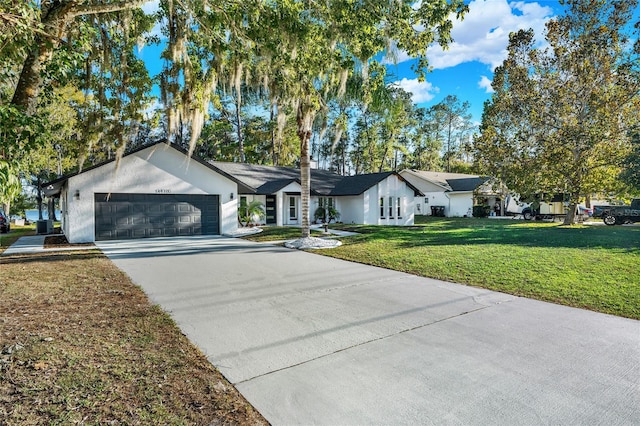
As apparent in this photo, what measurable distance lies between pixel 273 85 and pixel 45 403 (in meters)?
8.38

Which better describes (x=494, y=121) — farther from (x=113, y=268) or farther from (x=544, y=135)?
(x=113, y=268)

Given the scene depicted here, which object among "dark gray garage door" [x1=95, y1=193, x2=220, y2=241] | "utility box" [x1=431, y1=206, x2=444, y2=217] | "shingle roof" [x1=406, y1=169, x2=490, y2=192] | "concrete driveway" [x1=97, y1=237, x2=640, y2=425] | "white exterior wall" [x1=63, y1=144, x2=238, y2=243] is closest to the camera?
"concrete driveway" [x1=97, y1=237, x2=640, y2=425]

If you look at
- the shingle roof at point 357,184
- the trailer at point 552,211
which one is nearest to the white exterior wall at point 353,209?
the shingle roof at point 357,184

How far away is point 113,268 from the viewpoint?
8891 mm

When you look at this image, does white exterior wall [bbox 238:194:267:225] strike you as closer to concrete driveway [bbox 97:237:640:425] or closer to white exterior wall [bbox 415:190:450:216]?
concrete driveway [bbox 97:237:640:425]

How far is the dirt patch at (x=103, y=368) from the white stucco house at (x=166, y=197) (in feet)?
24.0

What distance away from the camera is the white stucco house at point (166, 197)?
14.5 m

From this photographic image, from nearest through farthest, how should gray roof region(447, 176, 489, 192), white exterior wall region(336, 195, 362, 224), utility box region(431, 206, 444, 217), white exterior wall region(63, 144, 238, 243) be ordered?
white exterior wall region(63, 144, 238, 243) < white exterior wall region(336, 195, 362, 224) < gray roof region(447, 176, 489, 192) < utility box region(431, 206, 444, 217)

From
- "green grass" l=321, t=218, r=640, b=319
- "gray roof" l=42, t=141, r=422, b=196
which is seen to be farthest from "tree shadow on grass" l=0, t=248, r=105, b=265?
"gray roof" l=42, t=141, r=422, b=196

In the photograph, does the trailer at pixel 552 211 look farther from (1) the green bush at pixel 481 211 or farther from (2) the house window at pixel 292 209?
(2) the house window at pixel 292 209

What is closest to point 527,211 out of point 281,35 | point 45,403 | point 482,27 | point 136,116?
point 482,27

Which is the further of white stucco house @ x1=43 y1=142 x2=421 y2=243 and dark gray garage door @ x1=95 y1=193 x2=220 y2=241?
dark gray garage door @ x1=95 y1=193 x2=220 y2=241

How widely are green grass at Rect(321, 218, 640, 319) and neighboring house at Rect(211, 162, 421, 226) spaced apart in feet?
26.5

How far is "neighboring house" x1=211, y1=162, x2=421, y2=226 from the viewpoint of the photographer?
21.1 metres
